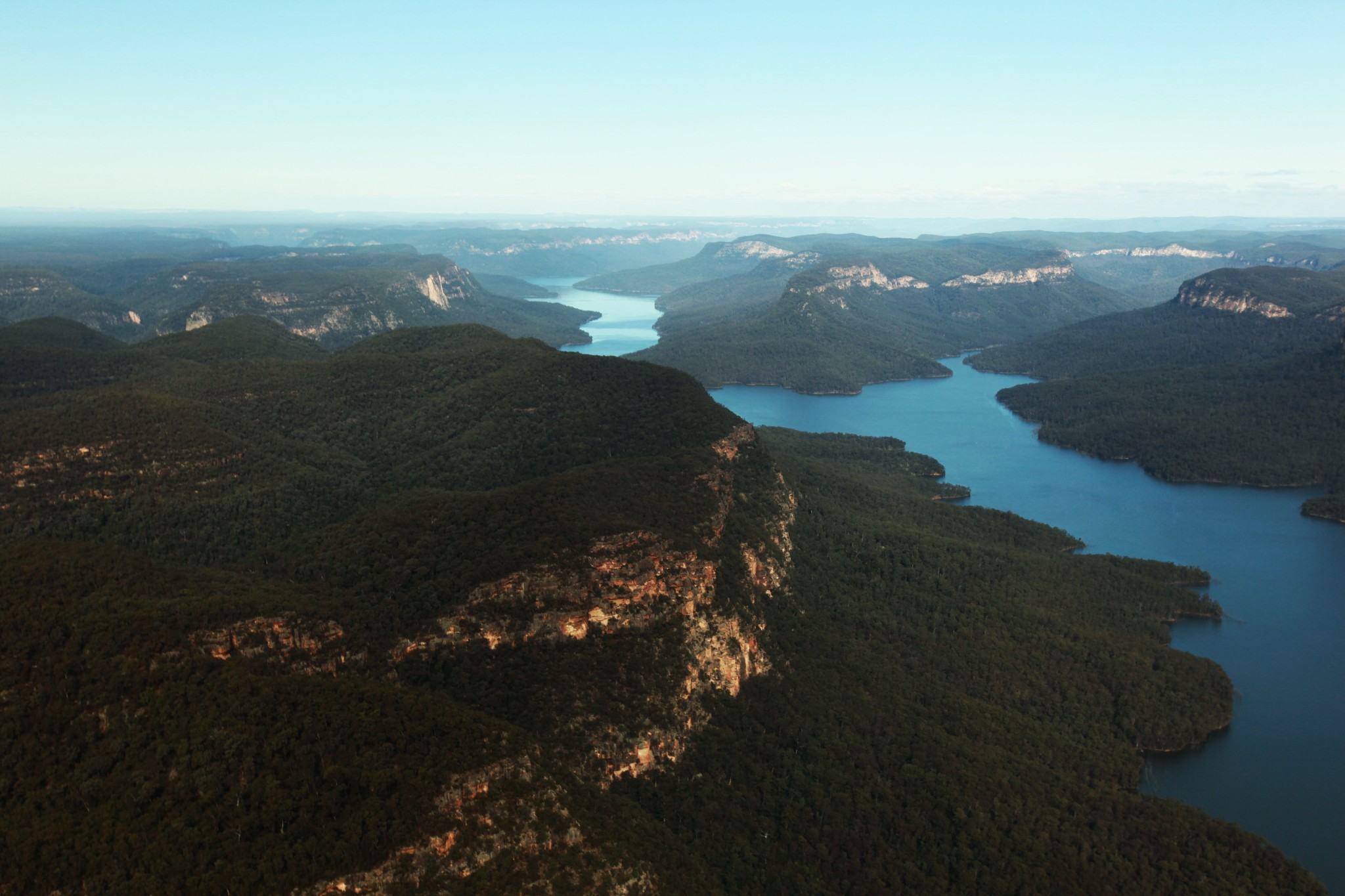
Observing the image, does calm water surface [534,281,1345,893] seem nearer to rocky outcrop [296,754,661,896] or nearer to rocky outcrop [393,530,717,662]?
rocky outcrop [393,530,717,662]

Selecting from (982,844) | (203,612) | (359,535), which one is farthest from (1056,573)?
(203,612)

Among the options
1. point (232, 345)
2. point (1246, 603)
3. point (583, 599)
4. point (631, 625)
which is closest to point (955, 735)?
point (631, 625)

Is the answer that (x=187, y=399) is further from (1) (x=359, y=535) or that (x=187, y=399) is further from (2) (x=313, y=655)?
(2) (x=313, y=655)

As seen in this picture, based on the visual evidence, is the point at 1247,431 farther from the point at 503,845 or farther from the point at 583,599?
the point at 503,845

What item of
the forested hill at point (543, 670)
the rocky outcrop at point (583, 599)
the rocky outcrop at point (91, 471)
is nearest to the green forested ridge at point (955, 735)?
the forested hill at point (543, 670)

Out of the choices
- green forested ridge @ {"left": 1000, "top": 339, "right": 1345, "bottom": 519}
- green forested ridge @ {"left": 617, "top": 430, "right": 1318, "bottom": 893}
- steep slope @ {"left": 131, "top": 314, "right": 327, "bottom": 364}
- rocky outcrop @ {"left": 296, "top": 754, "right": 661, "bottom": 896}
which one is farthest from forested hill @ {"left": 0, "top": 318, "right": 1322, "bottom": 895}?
green forested ridge @ {"left": 1000, "top": 339, "right": 1345, "bottom": 519}
